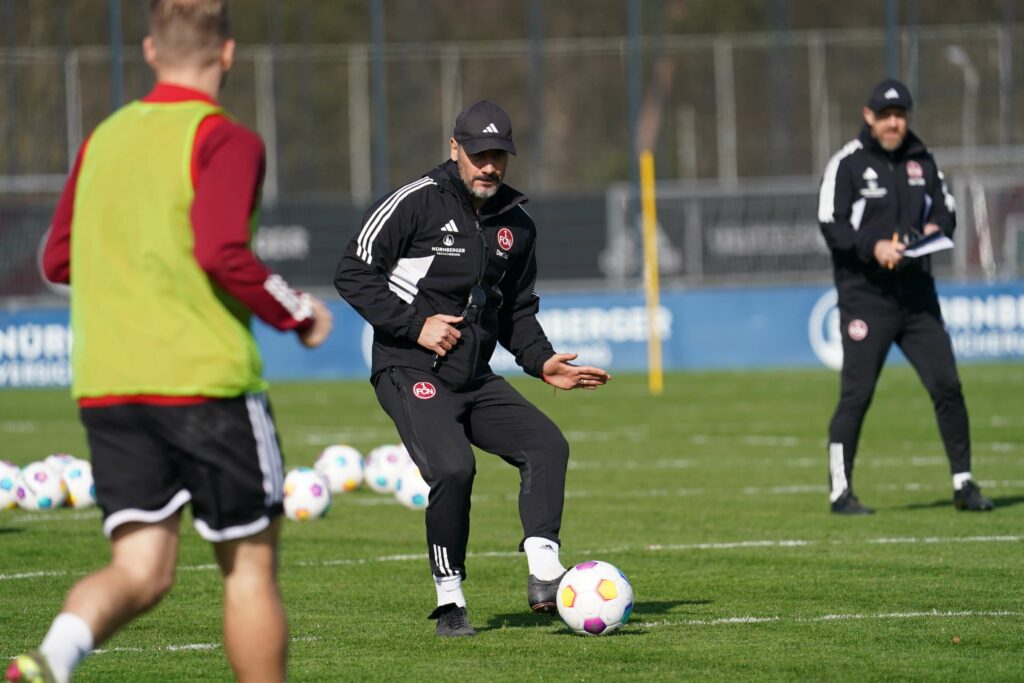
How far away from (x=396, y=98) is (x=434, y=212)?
28.8 meters

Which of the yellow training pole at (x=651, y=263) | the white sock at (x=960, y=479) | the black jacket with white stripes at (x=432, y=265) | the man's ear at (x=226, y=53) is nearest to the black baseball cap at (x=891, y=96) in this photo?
Result: the white sock at (x=960, y=479)

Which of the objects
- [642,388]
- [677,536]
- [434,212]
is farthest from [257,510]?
[642,388]

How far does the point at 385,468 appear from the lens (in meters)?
13.3

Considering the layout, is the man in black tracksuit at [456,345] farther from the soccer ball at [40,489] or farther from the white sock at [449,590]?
the soccer ball at [40,489]

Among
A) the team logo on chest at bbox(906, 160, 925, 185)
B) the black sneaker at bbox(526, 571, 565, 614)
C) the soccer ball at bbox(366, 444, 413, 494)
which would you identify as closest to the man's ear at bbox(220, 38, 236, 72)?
the black sneaker at bbox(526, 571, 565, 614)

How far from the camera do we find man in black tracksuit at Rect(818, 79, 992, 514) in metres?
11.3

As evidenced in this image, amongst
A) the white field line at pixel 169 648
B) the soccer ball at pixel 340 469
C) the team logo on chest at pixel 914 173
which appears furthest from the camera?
the soccer ball at pixel 340 469

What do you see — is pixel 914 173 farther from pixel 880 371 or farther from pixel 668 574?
pixel 668 574

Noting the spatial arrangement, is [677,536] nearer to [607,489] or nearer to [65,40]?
[607,489]

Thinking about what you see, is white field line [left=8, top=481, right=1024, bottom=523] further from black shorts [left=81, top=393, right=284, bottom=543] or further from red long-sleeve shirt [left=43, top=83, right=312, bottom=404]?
red long-sleeve shirt [left=43, top=83, right=312, bottom=404]

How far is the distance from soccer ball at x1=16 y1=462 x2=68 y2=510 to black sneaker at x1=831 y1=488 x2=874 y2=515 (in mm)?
5160

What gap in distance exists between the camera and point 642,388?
2378 cm

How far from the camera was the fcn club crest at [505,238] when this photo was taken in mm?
7773

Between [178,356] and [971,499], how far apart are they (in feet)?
23.9
